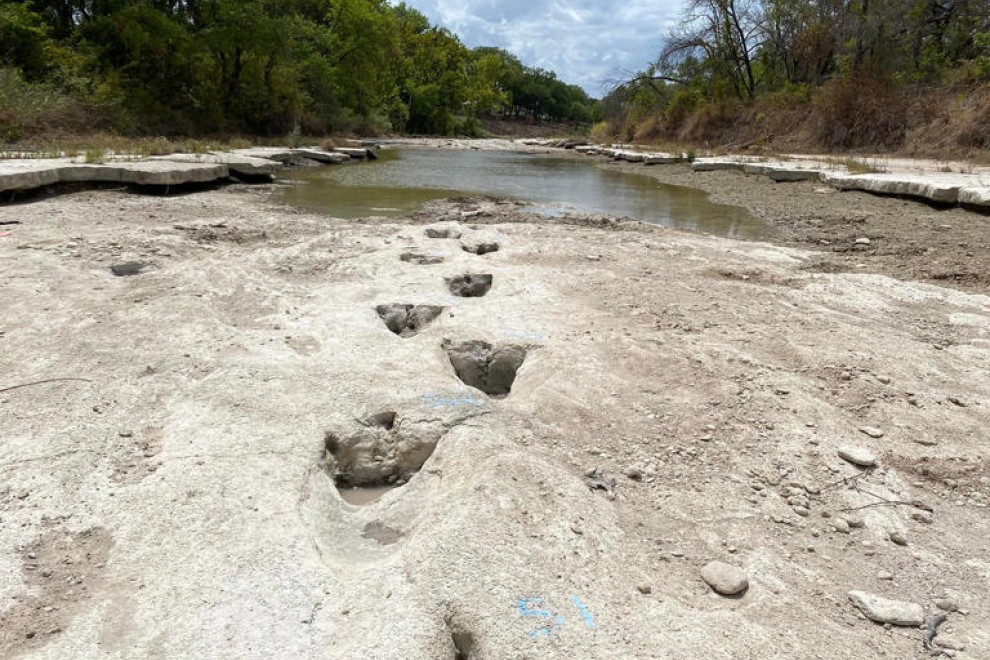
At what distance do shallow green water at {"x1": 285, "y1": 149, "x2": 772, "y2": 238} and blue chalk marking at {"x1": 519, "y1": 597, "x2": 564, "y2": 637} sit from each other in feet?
22.7

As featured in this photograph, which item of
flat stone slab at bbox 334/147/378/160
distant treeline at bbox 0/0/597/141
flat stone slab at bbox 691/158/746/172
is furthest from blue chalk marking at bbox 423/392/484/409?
flat stone slab at bbox 334/147/378/160

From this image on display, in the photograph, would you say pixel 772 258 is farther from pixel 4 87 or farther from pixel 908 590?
pixel 4 87

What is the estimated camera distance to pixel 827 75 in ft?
74.2

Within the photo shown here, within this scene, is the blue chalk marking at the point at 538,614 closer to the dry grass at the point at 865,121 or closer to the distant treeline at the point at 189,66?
the dry grass at the point at 865,121

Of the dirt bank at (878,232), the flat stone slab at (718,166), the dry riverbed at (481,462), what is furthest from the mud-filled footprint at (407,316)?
the flat stone slab at (718,166)

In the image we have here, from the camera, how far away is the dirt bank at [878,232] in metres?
5.61

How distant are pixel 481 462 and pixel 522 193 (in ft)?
33.4

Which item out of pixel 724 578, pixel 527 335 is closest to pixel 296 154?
pixel 527 335

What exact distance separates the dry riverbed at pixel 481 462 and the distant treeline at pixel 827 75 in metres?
13.0

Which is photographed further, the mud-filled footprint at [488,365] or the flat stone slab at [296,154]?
the flat stone slab at [296,154]

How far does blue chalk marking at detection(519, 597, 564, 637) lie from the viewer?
1.63 metres

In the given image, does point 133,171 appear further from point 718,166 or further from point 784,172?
point 718,166

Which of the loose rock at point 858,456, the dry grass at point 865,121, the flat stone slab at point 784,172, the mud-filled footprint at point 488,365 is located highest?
the dry grass at point 865,121

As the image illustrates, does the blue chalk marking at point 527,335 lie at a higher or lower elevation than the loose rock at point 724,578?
higher
